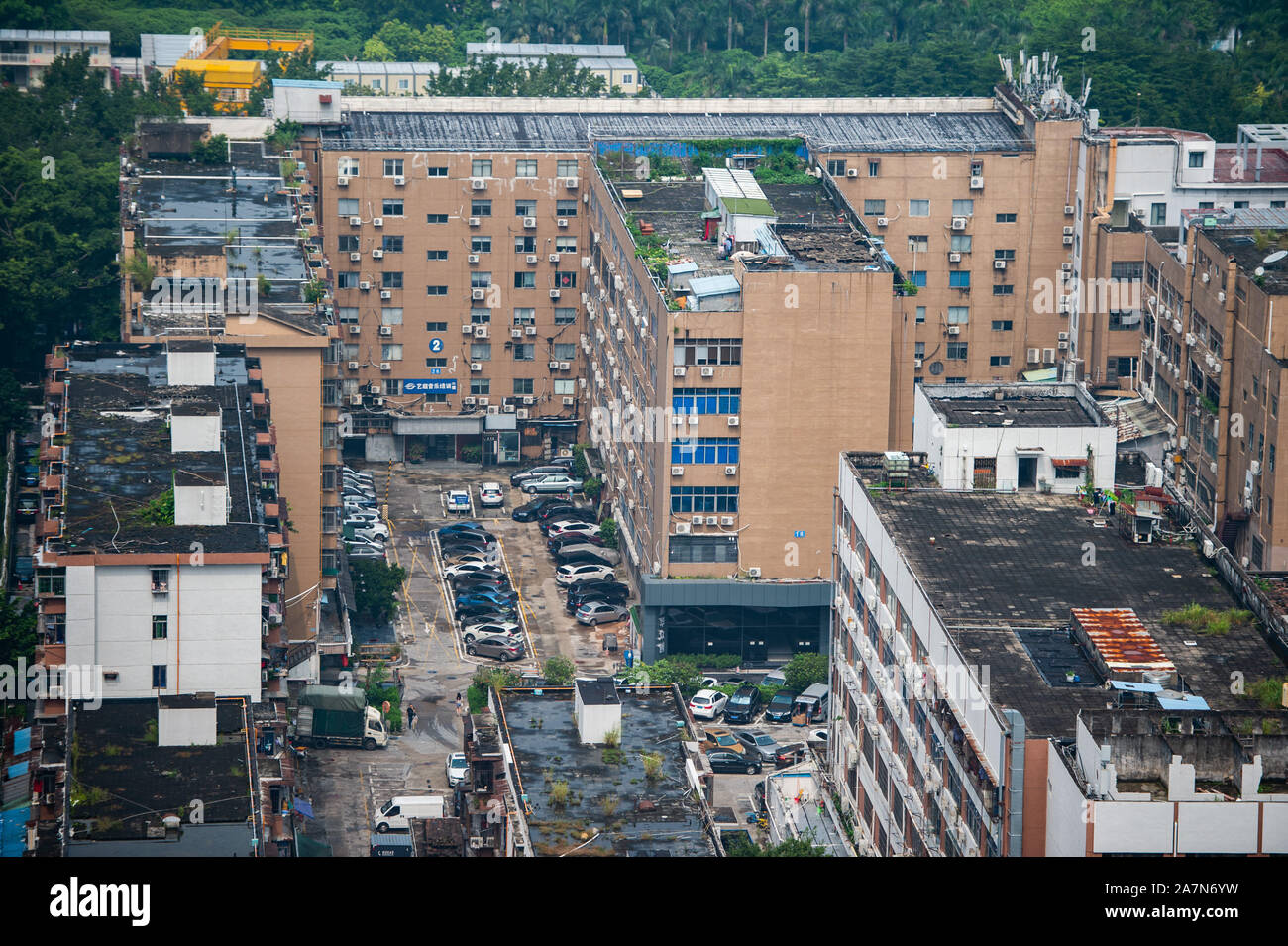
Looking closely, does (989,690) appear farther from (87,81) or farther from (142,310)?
(87,81)

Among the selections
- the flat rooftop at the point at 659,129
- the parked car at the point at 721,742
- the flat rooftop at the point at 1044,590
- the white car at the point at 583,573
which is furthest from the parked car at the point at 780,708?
the flat rooftop at the point at 659,129

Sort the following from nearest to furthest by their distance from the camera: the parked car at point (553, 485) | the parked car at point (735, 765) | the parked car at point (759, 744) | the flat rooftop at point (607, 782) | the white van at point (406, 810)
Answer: the flat rooftop at point (607, 782)
the white van at point (406, 810)
the parked car at point (735, 765)
the parked car at point (759, 744)
the parked car at point (553, 485)

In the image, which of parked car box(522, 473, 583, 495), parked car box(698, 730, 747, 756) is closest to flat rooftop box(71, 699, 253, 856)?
parked car box(698, 730, 747, 756)

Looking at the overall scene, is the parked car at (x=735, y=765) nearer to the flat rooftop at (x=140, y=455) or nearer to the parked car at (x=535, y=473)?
the flat rooftop at (x=140, y=455)

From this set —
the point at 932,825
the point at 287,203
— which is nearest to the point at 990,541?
the point at 932,825

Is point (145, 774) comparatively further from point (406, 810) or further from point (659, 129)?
point (659, 129)

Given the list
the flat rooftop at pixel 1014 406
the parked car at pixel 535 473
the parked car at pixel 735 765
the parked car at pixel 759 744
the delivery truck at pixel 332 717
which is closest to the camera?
the flat rooftop at pixel 1014 406

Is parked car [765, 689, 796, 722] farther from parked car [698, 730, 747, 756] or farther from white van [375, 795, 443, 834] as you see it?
white van [375, 795, 443, 834]
